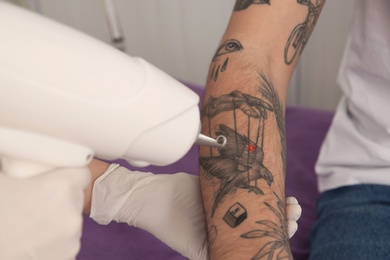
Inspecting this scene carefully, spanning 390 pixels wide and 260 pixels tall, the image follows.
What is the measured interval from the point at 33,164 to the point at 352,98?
79 cm

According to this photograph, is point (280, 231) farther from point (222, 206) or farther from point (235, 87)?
point (235, 87)

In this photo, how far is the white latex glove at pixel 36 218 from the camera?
22.5 inches

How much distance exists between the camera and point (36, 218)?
573 mm

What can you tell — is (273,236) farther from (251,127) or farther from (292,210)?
(251,127)

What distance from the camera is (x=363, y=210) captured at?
108cm

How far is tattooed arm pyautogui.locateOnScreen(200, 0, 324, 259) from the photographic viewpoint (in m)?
0.80

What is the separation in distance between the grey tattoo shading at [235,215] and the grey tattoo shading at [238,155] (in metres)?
0.02

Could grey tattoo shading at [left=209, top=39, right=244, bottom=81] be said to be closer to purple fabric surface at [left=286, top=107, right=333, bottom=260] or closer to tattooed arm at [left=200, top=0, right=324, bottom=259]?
tattooed arm at [left=200, top=0, right=324, bottom=259]

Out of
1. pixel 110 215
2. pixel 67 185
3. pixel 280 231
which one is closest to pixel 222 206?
pixel 280 231

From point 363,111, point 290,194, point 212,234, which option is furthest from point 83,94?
point 290,194

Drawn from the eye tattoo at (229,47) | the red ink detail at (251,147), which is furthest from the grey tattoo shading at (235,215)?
the eye tattoo at (229,47)

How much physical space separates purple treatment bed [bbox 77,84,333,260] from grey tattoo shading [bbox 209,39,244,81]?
1.05ft

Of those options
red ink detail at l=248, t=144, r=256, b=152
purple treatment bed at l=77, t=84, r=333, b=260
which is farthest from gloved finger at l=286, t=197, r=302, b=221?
purple treatment bed at l=77, t=84, r=333, b=260

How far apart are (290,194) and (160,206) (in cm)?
61
